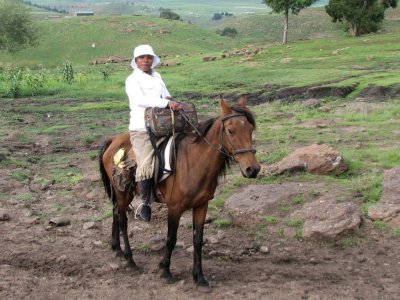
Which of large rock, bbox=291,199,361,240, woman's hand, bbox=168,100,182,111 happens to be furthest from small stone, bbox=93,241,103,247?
large rock, bbox=291,199,361,240

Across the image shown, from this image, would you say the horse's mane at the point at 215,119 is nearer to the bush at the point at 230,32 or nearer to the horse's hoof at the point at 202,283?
the horse's hoof at the point at 202,283

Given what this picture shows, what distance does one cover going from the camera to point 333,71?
104 ft

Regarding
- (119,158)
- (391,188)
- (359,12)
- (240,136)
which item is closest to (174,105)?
(240,136)

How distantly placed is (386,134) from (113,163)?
8.90 m

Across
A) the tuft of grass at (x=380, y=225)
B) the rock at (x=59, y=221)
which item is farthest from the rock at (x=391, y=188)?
the rock at (x=59, y=221)

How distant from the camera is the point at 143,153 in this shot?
714 cm

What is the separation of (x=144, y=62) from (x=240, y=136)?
1.86m

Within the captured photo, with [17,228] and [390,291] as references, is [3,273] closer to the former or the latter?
[17,228]

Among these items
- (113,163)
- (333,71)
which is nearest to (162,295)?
(113,163)

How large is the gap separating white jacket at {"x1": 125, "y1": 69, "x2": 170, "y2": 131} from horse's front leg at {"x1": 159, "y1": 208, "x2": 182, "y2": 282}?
4.27 ft

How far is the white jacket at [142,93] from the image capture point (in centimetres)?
689

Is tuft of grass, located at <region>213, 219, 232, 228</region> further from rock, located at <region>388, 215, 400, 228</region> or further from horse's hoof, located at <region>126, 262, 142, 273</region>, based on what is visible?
rock, located at <region>388, 215, 400, 228</region>

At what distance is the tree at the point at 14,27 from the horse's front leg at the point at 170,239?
177ft

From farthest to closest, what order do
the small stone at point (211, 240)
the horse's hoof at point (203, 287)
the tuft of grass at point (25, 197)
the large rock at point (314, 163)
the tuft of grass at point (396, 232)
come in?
1. the tuft of grass at point (25, 197)
2. the large rock at point (314, 163)
3. the small stone at point (211, 240)
4. the tuft of grass at point (396, 232)
5. the horse's hoof at point (203, 287)
